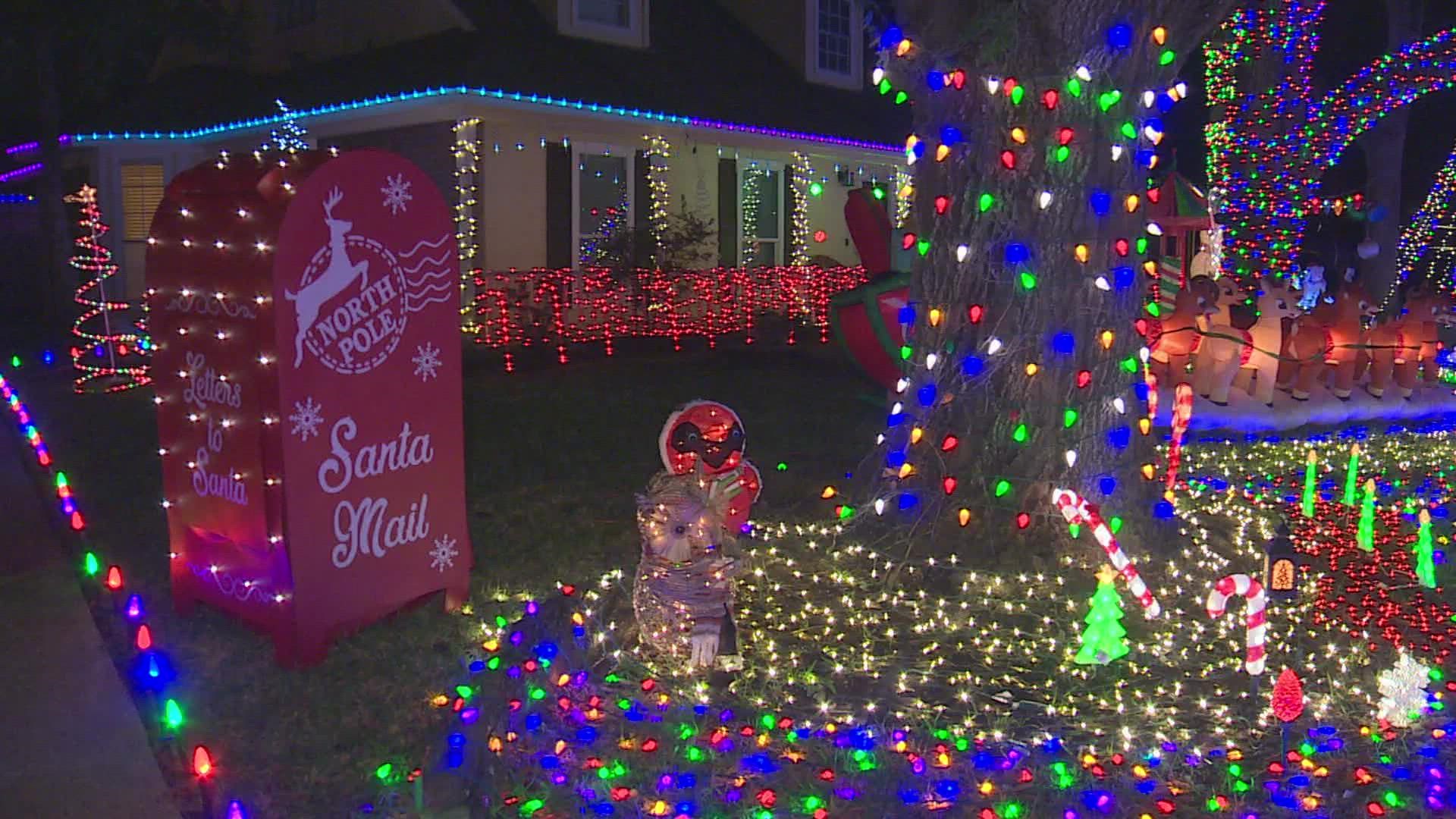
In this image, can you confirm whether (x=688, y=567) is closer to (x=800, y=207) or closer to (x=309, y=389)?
(x=309, y=389)

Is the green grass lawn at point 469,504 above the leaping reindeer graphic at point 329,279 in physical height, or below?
below

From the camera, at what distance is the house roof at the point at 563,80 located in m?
14.2

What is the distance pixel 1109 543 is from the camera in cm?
459

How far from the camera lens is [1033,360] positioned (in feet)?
18.9

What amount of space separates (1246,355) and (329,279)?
8211mm

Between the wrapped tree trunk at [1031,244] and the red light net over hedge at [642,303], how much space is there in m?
8.37

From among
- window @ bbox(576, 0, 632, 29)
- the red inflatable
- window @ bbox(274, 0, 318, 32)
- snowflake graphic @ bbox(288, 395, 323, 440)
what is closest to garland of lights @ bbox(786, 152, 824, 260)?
window @ bbox(576, 0, 632, 29)

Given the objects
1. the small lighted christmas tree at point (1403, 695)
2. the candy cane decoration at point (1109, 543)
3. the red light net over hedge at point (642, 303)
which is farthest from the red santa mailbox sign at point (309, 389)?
the red light net over hedge at point (642, 303)

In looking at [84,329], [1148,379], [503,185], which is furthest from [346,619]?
[84,329]

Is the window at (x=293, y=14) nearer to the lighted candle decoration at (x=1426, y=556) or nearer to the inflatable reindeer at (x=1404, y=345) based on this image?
the inflatable reindeer at (x=1404, y=345)

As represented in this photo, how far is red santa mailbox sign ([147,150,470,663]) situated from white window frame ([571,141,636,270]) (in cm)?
1050

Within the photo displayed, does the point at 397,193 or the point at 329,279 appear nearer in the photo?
the point at 329,279

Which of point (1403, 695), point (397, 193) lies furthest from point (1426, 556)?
point (397, 193)

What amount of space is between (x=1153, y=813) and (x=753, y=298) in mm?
14141
